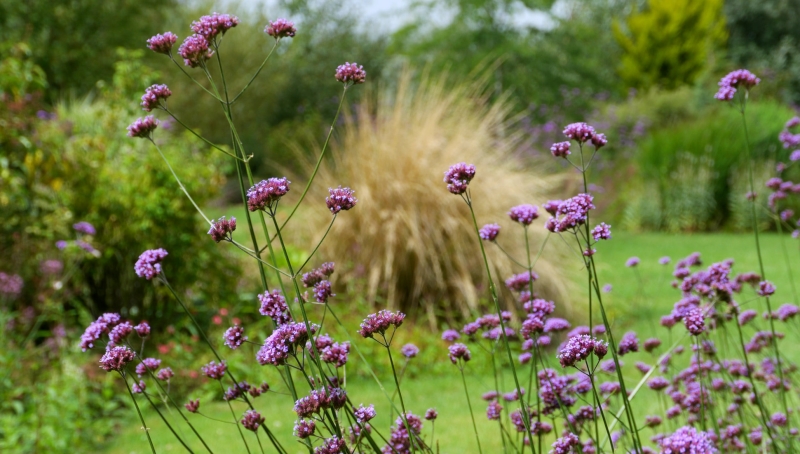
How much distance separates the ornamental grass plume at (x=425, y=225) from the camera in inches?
233


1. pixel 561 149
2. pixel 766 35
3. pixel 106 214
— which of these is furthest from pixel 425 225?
pixel 766 35

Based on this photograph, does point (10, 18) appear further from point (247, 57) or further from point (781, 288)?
point (781, 288)

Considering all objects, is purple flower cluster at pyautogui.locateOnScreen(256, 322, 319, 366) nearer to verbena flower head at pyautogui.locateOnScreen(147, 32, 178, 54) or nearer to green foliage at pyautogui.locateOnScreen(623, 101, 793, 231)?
verbena flower head at pyautogui.locateOnScreen(147, 32, 178, 54)

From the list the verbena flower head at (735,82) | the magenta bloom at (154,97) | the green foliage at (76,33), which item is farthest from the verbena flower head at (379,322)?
the green foliage at (76,33)

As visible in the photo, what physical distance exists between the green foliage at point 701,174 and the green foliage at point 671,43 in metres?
9.35

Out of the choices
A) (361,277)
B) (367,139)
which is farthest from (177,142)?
Result: (361,277)

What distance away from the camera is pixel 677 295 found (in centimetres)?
726

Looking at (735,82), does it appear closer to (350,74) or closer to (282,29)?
(350,74)

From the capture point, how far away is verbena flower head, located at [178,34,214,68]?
1.54 m

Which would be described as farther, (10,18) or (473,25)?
(473,25)

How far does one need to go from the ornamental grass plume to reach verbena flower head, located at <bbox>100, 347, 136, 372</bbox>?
4325 millimetres

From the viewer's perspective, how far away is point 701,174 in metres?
11.3

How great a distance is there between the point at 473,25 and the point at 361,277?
588 inches

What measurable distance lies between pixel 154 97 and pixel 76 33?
60.8ft
